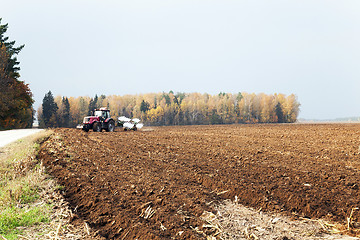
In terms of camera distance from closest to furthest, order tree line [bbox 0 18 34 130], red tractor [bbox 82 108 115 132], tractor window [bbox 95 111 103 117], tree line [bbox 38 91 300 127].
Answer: red tractor [bbox 82 108 115 132] → tractor window [bbox 95 111 103 117] → tree line [bbox 0 18 34 130] → tree line [bbox 38 91 300 127]

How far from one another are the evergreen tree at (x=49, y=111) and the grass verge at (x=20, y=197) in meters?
67.6

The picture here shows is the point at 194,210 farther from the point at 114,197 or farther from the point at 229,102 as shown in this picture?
the point at 229,102

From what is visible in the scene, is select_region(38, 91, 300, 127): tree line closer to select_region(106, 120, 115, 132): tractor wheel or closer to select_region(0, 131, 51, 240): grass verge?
select_region(106, 120, 115, 132): tractor wheel

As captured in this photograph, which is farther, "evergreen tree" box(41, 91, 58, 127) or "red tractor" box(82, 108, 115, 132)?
"evergreen tree" box(41, 91, 58, 127)

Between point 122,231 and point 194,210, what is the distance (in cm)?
155

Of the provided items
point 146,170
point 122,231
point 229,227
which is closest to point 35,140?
point 146,170

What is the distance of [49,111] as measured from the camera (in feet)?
236

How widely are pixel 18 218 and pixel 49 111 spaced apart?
73.5 meters

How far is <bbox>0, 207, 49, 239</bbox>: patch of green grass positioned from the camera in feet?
16.5

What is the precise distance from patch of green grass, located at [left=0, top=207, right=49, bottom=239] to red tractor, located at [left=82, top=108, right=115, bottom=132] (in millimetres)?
18036

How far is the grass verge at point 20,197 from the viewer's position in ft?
17.2

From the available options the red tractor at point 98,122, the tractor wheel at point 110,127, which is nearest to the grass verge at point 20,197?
the red tractor at point 98,122

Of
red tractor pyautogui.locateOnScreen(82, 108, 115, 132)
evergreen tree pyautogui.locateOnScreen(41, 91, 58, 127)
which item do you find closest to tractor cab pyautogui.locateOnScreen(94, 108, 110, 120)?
red tractor pyautogui.locateOnScreen(82, 108, 115, 132)

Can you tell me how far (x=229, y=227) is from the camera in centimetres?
532
